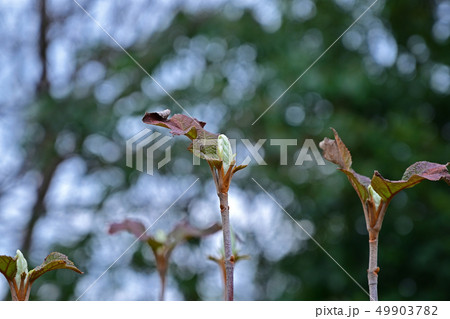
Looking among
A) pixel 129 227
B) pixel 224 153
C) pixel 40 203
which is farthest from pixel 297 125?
pixel 224 153

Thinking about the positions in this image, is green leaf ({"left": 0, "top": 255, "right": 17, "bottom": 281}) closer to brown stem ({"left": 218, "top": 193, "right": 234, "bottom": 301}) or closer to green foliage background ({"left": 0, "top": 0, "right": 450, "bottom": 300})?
brown stem ({"left": 218, "top": 193, "right": 234, "bottom": 301})

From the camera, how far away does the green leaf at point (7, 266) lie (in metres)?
0.37

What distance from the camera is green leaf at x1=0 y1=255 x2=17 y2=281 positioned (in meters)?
0.37

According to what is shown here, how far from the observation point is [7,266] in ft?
1.23

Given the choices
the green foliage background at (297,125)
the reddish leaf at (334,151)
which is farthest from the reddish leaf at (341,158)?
the green foliage background at (297,125)

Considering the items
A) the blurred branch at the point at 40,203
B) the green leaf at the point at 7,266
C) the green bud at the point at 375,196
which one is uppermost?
the blurred branch at the point at 40,203

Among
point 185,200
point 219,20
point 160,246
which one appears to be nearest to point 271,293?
point 185,200

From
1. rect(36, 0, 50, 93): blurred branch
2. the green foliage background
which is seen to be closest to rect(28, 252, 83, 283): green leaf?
the green foliage background

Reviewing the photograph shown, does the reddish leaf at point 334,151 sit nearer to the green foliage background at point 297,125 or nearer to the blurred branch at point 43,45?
the green foliage background at point 297,125

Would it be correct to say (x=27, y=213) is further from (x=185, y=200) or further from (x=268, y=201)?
(x=268, y=201)

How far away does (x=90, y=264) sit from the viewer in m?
2.30

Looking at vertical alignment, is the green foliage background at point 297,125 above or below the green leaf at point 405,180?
above

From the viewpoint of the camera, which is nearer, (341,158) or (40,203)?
(341,158)

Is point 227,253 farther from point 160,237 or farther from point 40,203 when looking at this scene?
point 40,203
